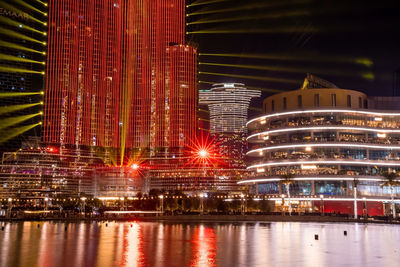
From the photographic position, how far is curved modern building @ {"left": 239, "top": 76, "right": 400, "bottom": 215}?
128750 mm

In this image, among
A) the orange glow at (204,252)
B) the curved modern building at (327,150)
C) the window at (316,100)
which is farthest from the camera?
the window at (316,100)

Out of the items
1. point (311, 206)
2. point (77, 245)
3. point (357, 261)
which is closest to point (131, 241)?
point (77, 245)

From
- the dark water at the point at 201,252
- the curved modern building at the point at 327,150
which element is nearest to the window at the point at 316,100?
the curved modern building at the point at 327,150

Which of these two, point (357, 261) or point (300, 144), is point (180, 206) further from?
point (357, 261)

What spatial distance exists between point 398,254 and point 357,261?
664 cm

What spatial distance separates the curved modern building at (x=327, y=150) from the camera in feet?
422

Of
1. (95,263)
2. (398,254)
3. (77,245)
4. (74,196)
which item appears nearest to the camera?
(95,263)

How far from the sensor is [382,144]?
13562cm

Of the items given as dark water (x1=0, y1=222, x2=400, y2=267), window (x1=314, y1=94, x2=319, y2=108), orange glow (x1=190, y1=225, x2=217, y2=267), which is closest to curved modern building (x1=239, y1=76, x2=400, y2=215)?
window (x1=314, y1=94, x2=319, y2=108)

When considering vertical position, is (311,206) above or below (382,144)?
below

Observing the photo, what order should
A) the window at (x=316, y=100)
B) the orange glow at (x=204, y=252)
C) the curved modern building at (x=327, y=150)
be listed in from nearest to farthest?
the orange glow at (x=204, y=252)
the curved modern building at (x=327, y=150)
the window at (x=316, y=100)

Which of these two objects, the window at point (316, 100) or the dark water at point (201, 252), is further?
the window at point (316, 100)

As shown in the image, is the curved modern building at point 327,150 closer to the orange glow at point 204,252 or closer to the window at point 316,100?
the window at point 316,100

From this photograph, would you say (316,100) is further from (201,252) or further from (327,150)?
(201,252)
